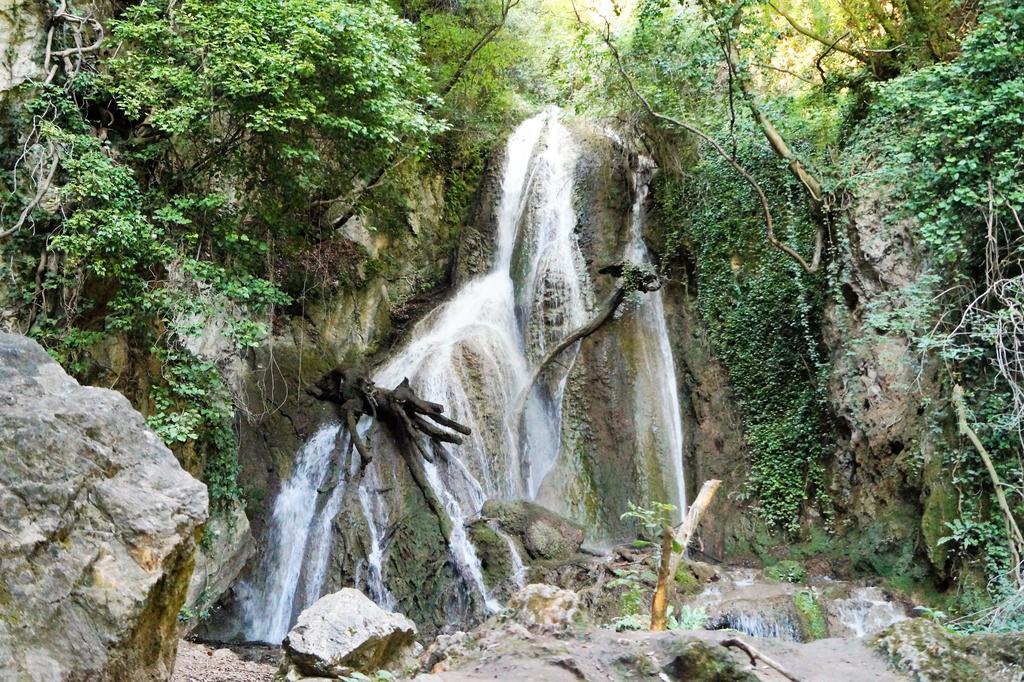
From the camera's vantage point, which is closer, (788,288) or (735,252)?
(788,288)

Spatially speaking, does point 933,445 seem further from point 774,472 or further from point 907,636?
point 907,636

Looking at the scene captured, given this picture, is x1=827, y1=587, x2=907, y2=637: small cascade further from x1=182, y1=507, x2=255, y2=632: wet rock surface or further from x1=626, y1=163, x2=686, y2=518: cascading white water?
x1=182, y1=507, x2=255, y2=632: wet rock surface

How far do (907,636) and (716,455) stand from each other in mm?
7054

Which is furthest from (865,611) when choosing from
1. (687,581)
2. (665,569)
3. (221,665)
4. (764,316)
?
(221,665)

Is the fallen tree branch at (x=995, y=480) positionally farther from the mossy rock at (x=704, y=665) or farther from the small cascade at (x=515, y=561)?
the small cascade at (x=515, y=561)

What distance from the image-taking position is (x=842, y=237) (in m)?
9.86

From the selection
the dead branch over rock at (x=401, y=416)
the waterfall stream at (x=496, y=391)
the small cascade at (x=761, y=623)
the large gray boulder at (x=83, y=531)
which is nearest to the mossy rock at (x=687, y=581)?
the small cascade at (x=761, y=623)

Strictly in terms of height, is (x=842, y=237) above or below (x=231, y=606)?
above

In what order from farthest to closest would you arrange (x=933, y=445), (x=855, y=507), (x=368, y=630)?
(x=855, y=507), (x=933, y=445), (x=368, y=630)

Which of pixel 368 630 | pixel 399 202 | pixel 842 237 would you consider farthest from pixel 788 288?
pixel 368 630

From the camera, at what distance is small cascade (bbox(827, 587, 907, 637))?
26.4ft

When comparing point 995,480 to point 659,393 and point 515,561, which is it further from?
point 659,393

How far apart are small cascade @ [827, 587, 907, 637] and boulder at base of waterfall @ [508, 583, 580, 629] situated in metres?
4.37

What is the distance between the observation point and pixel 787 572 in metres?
9.31
